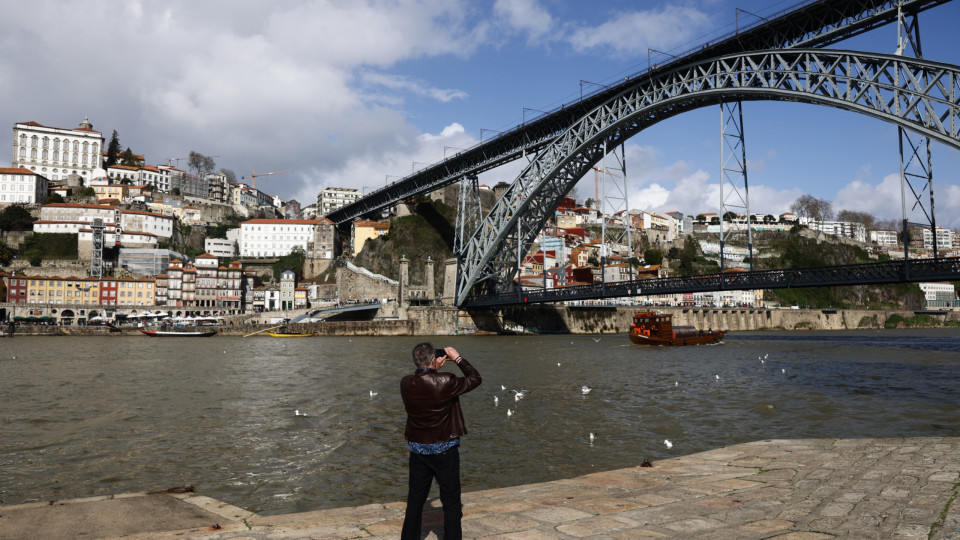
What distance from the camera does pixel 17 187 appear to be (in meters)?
84.7

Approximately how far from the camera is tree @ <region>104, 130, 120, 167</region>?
354ft

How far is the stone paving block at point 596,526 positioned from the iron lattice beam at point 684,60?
2909 centimetres

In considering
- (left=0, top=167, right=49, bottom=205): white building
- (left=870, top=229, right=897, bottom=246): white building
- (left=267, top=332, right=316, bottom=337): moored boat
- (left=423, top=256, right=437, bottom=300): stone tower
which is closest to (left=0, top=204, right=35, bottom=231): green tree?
(left=0, top=167, right=49, bottom=205): white building

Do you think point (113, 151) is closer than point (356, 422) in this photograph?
No

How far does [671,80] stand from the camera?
123ft

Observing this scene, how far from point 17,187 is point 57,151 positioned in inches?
681

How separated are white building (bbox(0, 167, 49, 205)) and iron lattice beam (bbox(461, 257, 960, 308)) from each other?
225 ft

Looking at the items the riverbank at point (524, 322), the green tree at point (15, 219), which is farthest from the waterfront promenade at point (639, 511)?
the green tree at point (15, 219)

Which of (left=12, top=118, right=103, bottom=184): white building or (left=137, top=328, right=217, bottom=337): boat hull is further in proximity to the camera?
(left=12, top=118, right=103, bottom=184): white building

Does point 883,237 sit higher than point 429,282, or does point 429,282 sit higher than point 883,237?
point 883,237

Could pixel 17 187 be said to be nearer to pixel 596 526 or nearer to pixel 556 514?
pixel 556 514

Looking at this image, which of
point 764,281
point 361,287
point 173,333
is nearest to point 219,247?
point 361,287

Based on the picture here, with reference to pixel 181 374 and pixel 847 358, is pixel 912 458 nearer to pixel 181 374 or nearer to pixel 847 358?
pixel 181 374

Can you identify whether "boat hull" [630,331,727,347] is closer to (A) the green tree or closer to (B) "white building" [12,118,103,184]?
(A) the green tree
